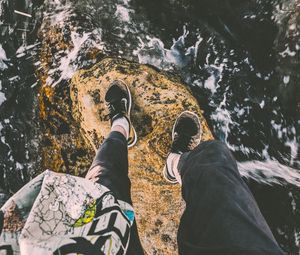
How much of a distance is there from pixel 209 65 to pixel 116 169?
25.2 inches

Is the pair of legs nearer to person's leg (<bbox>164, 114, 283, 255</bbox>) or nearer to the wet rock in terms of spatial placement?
person's leg (<bbox>164, 114, 283, 255</bbox>)

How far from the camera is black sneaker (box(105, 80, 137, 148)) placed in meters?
1.52

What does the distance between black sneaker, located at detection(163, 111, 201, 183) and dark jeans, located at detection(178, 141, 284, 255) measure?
1.17 feet

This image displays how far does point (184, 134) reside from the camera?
1.50 meters

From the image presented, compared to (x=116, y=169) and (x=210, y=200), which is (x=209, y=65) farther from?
(x=210, y=200)

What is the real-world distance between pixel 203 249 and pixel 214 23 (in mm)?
1009

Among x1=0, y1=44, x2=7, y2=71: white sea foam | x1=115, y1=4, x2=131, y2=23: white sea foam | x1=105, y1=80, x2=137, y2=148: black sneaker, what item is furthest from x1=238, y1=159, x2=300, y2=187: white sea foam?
x1=0, y1=44, x2=7, y2=71: white sea foam

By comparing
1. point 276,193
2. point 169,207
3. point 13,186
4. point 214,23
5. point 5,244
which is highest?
point 214,23

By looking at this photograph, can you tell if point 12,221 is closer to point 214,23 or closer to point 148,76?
point 148,76

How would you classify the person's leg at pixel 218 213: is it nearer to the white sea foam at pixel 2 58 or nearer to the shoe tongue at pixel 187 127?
the shoe tongue at pixel 187 127

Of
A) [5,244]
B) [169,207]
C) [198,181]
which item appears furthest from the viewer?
[169,207]

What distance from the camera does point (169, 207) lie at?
4.95ft

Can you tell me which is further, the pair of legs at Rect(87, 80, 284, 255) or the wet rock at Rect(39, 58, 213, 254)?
the wet rock at Rect(39, 58, 213, 254)

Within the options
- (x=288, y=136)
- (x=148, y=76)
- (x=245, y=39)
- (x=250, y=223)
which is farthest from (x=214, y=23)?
(x=250, y=223)
